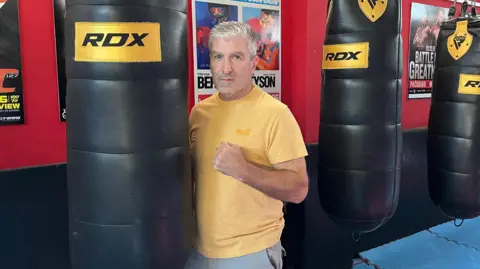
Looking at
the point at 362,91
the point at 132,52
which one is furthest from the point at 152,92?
the point at 362,91

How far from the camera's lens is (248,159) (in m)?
1.38

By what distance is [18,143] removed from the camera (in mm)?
1843

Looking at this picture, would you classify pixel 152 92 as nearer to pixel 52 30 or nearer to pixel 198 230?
pixel 198 230

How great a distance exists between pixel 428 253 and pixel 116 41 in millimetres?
3082

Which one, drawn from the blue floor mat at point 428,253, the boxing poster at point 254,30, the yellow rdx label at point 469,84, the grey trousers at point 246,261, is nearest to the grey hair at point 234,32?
the grey trousers at point 246,261

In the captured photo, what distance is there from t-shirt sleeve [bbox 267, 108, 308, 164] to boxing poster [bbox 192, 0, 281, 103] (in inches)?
42.2

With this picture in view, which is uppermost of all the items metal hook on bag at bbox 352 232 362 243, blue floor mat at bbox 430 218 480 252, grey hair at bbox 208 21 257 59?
grey hair at bbox 208 21 257 59

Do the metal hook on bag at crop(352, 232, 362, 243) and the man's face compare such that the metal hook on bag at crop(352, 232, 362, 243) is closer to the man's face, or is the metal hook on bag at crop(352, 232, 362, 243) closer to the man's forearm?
the man's forearm

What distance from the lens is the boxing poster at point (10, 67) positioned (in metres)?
1.77

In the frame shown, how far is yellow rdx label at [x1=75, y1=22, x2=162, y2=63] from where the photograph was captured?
1.12 m

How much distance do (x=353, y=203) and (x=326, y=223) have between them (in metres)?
0.84

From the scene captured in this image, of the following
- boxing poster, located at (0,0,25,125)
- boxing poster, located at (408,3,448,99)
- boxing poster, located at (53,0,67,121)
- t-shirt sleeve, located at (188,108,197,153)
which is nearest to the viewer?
t-shirt sleeve, located at (188,108,197,153)

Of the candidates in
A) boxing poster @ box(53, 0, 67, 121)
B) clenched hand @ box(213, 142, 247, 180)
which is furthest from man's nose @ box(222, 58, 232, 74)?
boxing poster @ box(53, 0, 67, 121)

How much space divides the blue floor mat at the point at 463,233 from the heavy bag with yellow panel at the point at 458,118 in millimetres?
1003
